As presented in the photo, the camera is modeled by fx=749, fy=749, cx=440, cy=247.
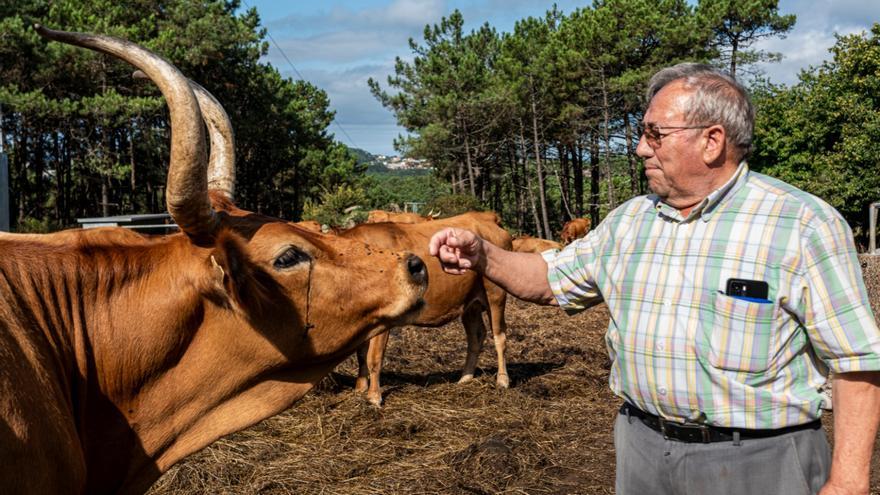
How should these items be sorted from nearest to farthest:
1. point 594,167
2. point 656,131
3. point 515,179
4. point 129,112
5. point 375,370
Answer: point 656,131
point 375,370
point 129,112
point 594,167
point 515,179

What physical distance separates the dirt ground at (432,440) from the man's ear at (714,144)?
4.14m

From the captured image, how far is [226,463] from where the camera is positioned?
6.25 m

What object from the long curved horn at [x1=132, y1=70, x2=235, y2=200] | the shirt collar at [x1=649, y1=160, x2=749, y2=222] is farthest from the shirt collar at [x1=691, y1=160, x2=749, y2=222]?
the long curved horn at [x1=132, y1=70, x2=235, y2=200]

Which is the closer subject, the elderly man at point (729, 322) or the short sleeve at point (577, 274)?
the elderly man at point (729, 322)

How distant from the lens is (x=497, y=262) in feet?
11.3

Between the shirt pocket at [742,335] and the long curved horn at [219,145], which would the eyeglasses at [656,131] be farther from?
the long curved horn at [219,145]

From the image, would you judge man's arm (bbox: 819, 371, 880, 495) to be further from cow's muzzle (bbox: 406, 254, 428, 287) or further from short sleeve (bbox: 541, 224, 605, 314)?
cow's muzzle (bbox: 406, 254, 428, 287)

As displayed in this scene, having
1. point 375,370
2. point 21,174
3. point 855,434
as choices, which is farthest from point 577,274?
point 21,174

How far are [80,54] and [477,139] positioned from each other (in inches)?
1093

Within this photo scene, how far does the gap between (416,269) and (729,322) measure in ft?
4.74

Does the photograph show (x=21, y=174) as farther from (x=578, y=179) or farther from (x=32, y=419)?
(x=32, y=419)

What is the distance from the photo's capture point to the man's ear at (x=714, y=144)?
2717 millimetres

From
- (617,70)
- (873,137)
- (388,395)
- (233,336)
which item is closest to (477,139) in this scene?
(617,70)

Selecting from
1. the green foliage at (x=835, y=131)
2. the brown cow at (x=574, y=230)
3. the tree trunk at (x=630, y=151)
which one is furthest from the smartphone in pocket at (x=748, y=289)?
the tree trunk at (x=630, y=151)
